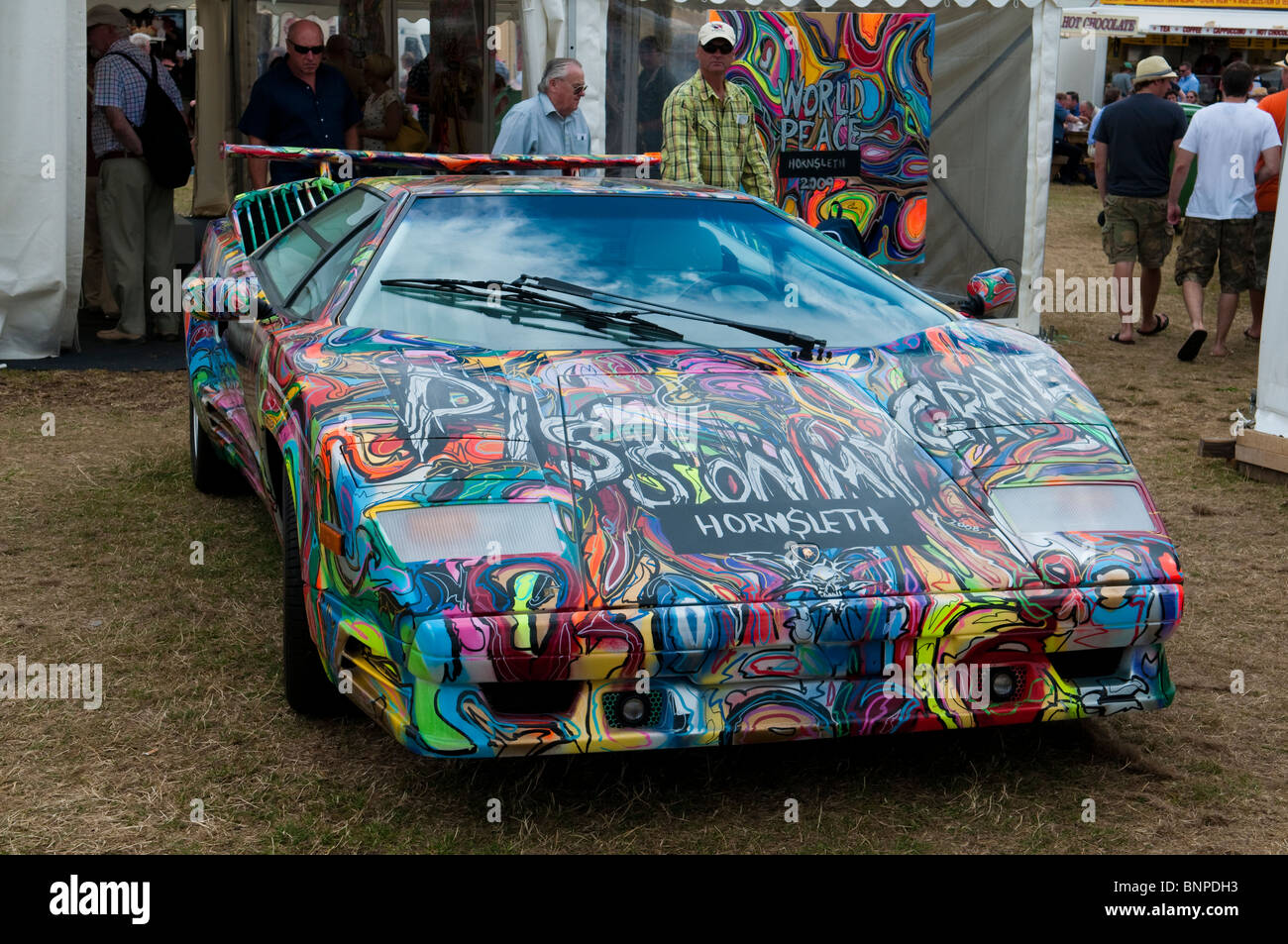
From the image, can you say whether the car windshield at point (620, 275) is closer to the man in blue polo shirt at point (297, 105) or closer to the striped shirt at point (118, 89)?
the man in blue polo shirt at point (297, 105)

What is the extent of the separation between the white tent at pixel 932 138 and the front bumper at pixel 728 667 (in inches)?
227

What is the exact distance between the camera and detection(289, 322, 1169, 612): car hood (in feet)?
9.20

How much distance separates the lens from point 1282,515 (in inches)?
219

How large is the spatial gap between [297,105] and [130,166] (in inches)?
44.2

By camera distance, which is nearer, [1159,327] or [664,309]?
[664,309]

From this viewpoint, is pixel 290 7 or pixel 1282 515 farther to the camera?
pixel 290 7

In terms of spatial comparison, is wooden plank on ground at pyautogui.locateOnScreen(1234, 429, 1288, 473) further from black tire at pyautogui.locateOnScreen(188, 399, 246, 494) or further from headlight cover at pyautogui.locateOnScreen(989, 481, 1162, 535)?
black tire at pyautogui.locateOnScreen(188, 399, 246, 494)

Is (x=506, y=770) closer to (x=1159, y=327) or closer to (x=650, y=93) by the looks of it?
(x=650, y=93)

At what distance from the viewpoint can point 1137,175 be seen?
949 centimetres

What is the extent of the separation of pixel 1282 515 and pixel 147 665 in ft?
13.8

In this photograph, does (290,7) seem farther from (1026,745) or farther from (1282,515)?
(1026,745)

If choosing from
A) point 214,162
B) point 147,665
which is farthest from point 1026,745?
point 214,162

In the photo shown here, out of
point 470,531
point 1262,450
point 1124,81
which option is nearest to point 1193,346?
point 1262,450

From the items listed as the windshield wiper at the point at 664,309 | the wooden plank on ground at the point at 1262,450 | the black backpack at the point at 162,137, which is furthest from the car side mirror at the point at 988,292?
the black backpack at the point at 162,137
